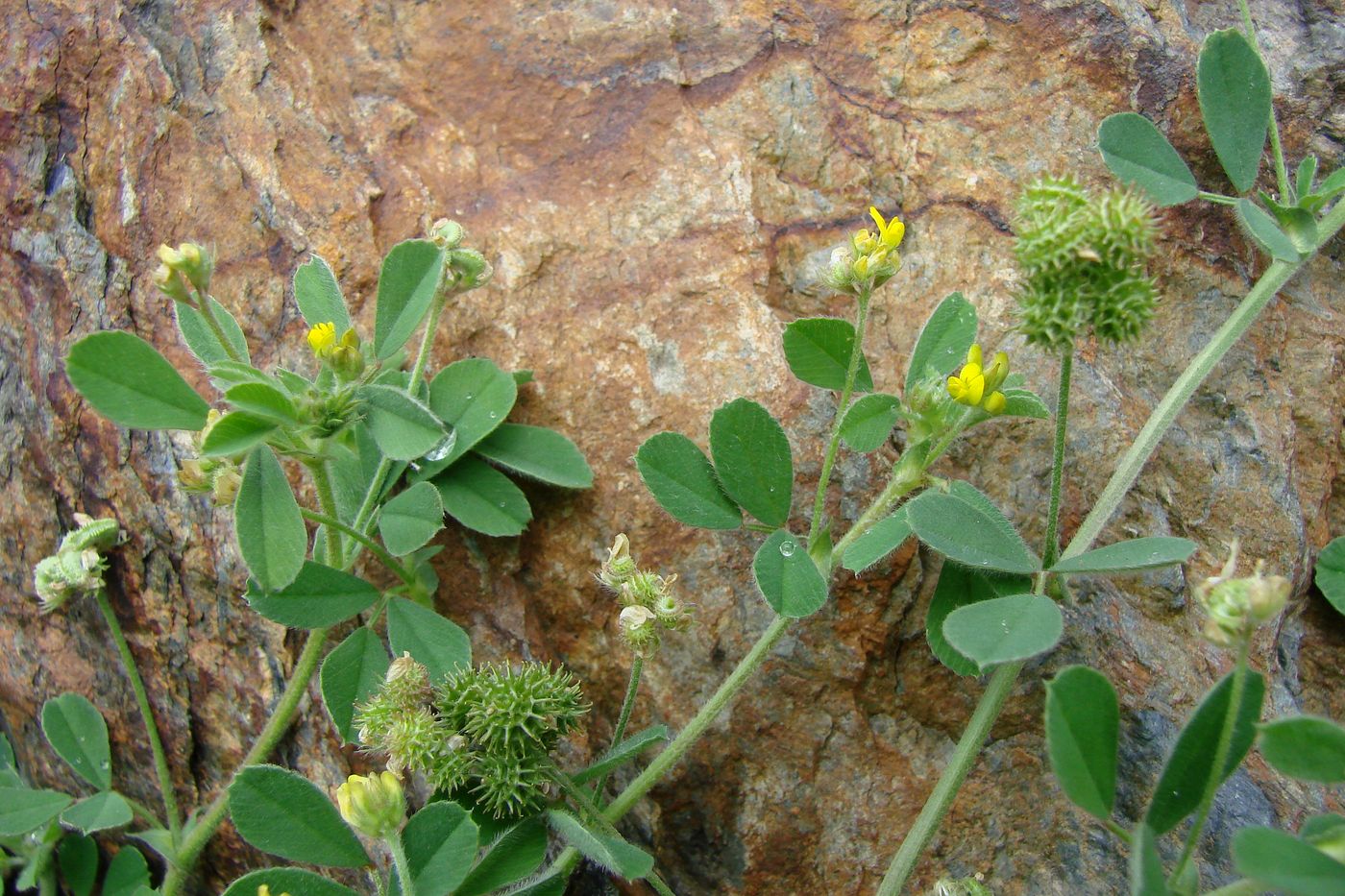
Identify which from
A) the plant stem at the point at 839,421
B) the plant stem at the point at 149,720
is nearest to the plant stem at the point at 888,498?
the plant stem at the point at 839,421

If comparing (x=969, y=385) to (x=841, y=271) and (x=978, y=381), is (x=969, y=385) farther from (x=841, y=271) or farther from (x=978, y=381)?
(x=841, y=271)

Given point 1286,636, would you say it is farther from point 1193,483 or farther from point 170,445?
point 170,445

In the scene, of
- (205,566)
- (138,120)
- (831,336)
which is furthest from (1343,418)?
(138,120)

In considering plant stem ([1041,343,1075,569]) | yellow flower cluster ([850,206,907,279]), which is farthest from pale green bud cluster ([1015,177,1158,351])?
yellow flower cluster ([850,206,907,279])

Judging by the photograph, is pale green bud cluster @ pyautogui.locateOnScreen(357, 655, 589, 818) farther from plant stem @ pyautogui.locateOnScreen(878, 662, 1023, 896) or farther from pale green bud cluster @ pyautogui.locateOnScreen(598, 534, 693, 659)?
plant stem @ pyautogui.locateOnScreen(878, 662, 1023, 896)

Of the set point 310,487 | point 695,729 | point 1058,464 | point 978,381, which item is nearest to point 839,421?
point 978,381

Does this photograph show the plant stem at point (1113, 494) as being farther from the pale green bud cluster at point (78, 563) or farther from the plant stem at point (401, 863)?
the pale green bud cluster at point (78, 563)
